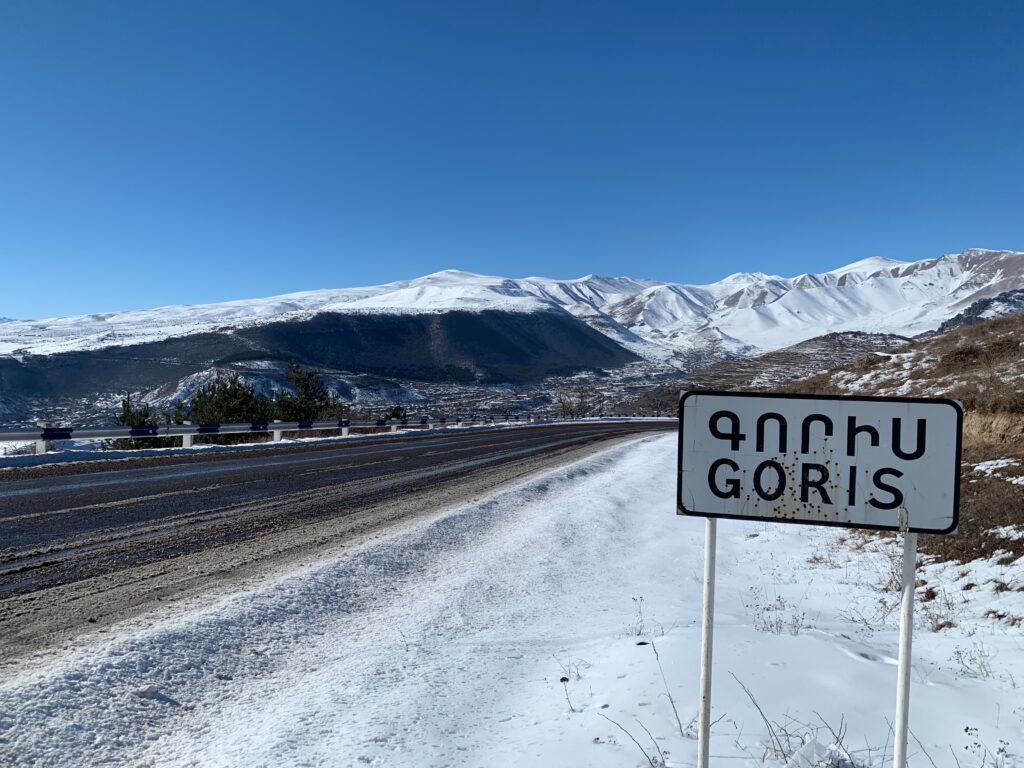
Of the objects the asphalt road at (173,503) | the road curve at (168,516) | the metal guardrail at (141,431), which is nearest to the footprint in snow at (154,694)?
the road curve at (168,516)

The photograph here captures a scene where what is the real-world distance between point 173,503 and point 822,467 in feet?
33.1

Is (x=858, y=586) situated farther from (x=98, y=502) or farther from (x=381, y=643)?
(x=98, y=502)

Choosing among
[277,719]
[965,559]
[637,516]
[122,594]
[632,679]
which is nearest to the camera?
[277,719]

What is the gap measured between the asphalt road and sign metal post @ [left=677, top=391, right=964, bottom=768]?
587 centimetres

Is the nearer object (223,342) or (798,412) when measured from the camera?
(798,412)

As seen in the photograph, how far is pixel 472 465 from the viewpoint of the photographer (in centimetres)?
1738

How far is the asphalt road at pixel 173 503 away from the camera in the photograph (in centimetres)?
661

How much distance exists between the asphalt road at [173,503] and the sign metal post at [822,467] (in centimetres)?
587

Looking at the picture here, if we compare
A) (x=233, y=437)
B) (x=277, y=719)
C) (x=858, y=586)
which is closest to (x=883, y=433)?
(x=277, y=719)

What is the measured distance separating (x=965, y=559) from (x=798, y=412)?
556 cm

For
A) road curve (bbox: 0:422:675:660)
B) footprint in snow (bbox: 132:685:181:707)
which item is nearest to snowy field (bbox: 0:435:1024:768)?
footprint in snow (bbox: 132:685:181:707)

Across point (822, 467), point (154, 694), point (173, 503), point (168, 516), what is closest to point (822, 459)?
point (822, 467)

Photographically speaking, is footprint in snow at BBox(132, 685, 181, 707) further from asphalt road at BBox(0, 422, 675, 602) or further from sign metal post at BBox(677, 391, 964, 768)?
sign metal post at BBox(677, 391, 964, 768)

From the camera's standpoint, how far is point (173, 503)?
9.86 metres
